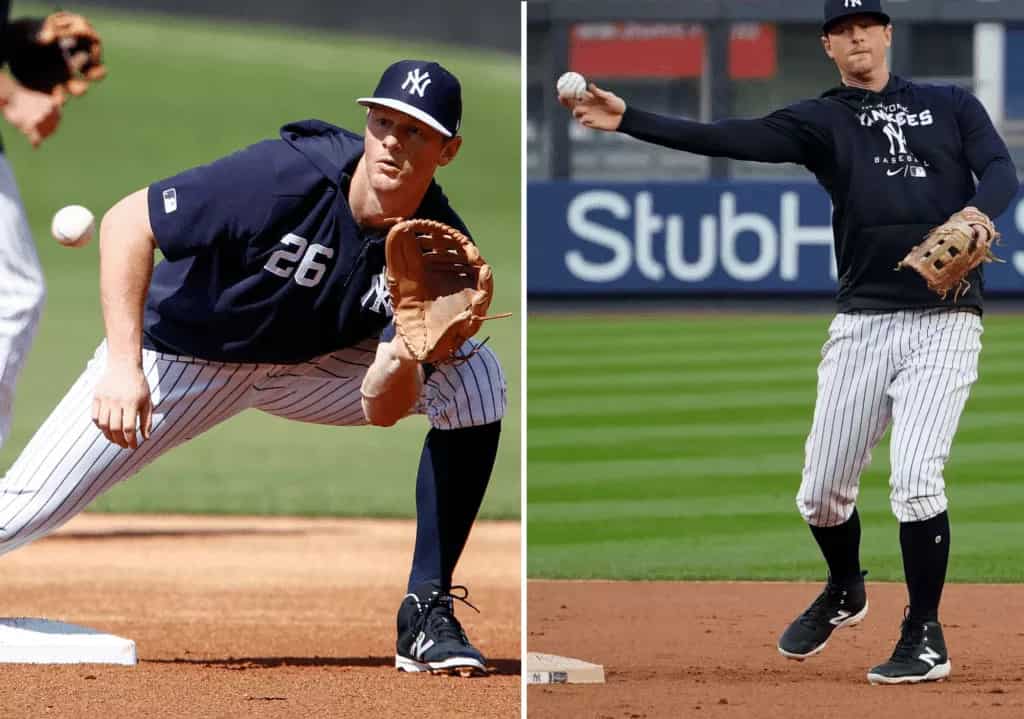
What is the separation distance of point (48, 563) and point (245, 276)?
3219 mm

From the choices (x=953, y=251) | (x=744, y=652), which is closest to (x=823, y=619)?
(x=744, y=652)

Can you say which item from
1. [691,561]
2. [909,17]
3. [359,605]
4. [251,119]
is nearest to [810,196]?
[909,17]

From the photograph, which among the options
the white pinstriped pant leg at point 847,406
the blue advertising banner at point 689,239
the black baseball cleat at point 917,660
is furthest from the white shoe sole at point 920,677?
the blue advertising banner at point 689,239

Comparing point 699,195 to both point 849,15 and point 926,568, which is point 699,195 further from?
point 926,568

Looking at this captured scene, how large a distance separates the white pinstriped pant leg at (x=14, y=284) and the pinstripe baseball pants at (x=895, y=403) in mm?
1954

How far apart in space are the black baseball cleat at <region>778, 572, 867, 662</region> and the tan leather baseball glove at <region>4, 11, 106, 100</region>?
90.1 inches

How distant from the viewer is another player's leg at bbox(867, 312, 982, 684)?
412 cm

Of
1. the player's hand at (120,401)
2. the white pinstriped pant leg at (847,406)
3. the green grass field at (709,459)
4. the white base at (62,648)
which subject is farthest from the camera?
the green grass field at (709,459)

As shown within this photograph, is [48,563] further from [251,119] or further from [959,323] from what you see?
[251,119]

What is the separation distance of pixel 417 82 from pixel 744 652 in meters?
1.98

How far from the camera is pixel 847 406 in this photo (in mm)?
4352

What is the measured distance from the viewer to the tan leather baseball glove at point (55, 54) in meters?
3.75

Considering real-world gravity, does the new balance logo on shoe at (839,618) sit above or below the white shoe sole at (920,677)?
above

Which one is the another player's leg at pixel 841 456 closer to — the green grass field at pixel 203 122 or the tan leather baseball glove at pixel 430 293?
the tan leather baseball glove at pixel 430 293
